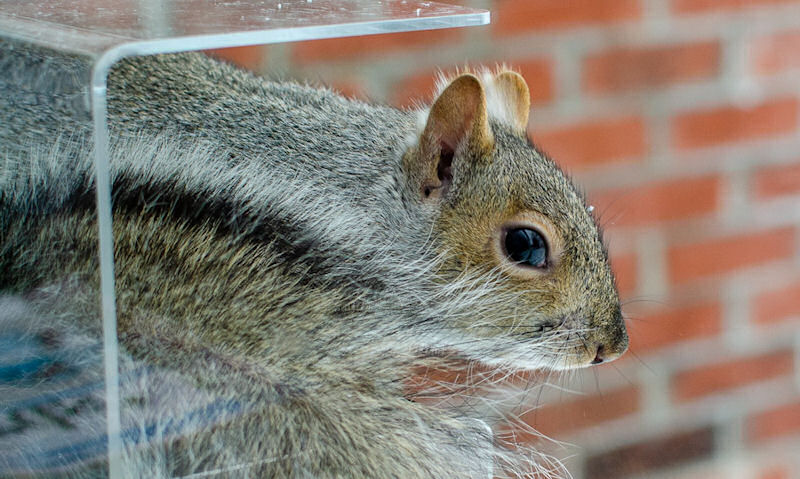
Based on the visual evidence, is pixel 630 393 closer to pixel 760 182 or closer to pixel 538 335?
pixel 760 182

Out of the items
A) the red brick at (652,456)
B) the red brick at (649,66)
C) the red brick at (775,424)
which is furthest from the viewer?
the red brick at (775,424)

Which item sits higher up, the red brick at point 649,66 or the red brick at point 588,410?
the red brick at point 649,66

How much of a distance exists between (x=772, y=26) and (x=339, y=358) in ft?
3.80

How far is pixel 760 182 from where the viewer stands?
1.52 metres

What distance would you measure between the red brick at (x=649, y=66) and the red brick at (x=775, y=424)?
59 cm

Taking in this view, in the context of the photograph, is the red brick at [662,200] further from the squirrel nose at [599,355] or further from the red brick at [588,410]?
the squirrel nose at [599,355]

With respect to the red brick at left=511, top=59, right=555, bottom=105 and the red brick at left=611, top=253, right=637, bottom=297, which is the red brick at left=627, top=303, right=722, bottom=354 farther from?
the red brick at left=511, top=59, right=555, bottom=105

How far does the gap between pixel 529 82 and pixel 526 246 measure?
20.2 inches

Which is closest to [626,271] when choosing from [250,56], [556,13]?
[556,13]

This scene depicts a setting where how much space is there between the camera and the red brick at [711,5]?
1.37 m

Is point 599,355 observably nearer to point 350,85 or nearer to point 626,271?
point 350,85

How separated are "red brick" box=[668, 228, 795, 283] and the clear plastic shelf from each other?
3.01ft

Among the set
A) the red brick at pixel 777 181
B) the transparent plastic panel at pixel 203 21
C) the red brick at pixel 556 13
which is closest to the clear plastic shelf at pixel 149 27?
the transparent plastic panel at pixel 203 21

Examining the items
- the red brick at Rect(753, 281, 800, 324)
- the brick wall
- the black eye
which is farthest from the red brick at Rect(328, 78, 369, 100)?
the red brick at Rect(753, 281, 800, 324)
